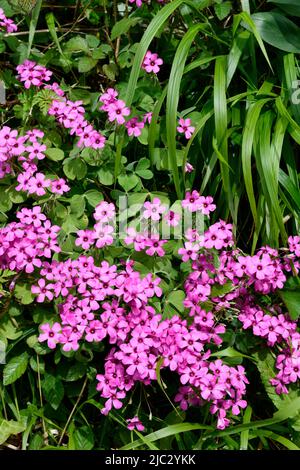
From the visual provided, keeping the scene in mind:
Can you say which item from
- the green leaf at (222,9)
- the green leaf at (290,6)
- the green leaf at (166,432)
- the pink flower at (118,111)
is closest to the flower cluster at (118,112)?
the pink flower at (118,111)

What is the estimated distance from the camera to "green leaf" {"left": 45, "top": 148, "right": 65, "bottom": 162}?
2.00 m

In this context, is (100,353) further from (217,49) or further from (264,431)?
(217,49)

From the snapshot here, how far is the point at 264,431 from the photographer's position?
6.06ft

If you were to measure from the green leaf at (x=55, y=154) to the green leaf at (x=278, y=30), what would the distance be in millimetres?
738

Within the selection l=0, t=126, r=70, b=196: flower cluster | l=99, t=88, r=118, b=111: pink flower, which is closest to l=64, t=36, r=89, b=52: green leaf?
l=99, t=88, r=118, b=111: pink flower

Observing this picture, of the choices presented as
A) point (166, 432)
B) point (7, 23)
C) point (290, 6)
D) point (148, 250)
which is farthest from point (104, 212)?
point (290, 6)

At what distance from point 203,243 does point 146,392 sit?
Answer: 48 centimetres

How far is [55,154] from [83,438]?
83 cm

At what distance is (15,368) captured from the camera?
1938 mm

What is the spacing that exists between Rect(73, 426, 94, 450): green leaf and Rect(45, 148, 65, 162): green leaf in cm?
79

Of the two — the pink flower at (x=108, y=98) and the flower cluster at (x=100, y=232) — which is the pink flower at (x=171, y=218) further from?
the pink flower at (x=108, y=98)

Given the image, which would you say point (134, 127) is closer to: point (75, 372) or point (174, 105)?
point (174, 105)

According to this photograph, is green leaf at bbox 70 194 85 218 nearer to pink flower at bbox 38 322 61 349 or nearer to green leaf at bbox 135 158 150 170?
green leaf at bbox 135 158 150 170
